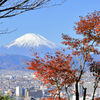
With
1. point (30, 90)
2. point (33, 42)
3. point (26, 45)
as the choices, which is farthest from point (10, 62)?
point (30, 90)

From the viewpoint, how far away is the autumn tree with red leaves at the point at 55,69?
3133mm

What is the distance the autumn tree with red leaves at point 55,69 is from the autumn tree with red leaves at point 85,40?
0.18 meters

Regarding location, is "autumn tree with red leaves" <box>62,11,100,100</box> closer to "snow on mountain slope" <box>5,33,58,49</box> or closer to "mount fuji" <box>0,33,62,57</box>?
"snow on mountain slope" <box>5,33,58,49</box>

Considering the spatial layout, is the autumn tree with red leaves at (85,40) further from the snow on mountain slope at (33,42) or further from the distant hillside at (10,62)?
the snow on mountain slope at (33,42)

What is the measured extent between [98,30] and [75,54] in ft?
2.26

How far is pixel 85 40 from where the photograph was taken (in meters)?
3.39

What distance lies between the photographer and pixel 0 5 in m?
Result: 1.63

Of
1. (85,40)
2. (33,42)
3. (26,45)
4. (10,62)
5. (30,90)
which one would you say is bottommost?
(30,90)

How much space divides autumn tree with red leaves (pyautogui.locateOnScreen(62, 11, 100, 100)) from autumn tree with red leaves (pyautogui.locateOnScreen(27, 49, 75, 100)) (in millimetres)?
177

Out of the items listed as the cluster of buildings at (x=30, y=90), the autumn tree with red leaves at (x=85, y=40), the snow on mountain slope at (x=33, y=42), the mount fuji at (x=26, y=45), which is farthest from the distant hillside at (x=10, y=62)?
the autumn tree with red leaves at (x=85, y=40)

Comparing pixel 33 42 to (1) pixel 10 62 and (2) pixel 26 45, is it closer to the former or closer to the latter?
(2) pixel 26 45

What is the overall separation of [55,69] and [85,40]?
0.81 meters

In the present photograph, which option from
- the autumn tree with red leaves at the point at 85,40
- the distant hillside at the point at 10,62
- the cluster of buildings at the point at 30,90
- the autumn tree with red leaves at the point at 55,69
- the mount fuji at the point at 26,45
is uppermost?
the mount fuji at the point at 26,45

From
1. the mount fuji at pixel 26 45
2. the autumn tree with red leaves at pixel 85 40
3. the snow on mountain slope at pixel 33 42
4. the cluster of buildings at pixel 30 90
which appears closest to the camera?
the autumn tree with red leaves at pixel 85 40
